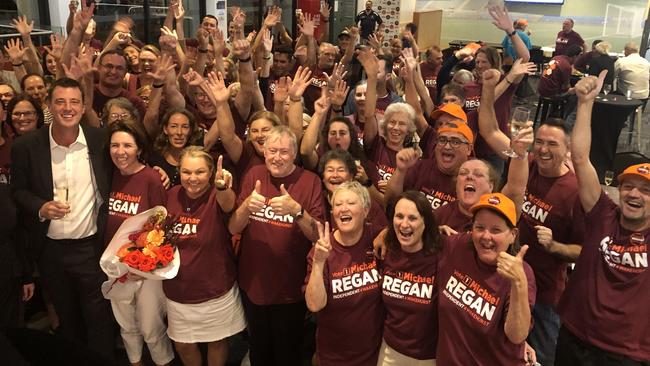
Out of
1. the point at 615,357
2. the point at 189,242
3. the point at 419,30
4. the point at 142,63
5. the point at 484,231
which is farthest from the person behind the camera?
the point at 419,30

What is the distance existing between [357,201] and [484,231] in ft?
1.96

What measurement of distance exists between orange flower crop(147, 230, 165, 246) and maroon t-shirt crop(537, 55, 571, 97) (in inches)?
289

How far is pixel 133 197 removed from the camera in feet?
9.99

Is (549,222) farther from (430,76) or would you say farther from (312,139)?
(430,76)

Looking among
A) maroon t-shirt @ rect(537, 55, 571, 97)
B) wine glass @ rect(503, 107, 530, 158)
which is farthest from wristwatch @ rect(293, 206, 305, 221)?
maroon t-shirt @ rect(537, 55, 571, 97)

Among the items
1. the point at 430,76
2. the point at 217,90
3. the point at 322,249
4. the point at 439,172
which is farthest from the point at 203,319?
the point at 430,76

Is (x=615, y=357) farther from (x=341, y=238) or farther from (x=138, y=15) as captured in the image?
(x=138, y=15)

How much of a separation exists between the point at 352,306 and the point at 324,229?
0.38 m

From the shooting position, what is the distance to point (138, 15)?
8961 millimetres

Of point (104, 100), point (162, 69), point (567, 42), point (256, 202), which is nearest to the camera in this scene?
point (256, 202)

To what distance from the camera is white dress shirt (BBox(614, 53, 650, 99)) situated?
27.5 feet

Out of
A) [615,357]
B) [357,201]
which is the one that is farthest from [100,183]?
[615,357]

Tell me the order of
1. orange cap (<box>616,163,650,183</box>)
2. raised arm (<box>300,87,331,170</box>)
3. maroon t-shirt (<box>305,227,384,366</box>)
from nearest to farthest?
orange cap (<box>616,163,650,183</box>) → maroon t-shirt (<box>305,227,384,366</box>) → raised arm (<box>300,87,331,170</box>)

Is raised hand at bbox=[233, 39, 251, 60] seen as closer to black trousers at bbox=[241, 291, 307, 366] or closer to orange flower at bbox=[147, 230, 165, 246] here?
orange flower at bbox=[147, 230, 165, 246]
